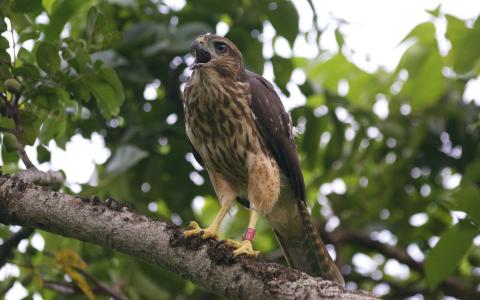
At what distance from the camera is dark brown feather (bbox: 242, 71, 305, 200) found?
5199 millimetres

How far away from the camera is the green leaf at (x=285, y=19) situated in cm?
525

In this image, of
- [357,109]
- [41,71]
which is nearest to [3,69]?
[41,71]

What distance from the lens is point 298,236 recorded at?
18.2 ft

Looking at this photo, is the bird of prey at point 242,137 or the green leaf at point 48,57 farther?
the bird of prey at point 242,137

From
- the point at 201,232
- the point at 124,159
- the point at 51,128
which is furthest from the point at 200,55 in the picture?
the point at 201,232

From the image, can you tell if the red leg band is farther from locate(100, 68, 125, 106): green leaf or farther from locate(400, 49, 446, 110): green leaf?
locate(400, 49, 446, 110): green leaf

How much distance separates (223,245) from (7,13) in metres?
1.81

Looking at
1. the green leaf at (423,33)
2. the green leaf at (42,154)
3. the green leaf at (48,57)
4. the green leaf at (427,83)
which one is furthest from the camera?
the green leaf at (427,83)

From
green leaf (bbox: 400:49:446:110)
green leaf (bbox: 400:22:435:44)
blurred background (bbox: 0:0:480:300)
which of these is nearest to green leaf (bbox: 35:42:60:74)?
blurred background (bbox: 0:0:480:300)

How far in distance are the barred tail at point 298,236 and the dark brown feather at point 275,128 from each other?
0.60ft

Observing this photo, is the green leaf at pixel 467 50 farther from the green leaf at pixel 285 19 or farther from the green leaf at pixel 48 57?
the green leaf at pixel 48 57

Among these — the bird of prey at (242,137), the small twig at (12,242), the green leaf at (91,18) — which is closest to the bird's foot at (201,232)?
the bird of prey at (242,137)

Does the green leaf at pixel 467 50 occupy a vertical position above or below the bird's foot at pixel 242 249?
above

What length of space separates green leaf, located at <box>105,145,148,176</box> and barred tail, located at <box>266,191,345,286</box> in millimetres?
1235
